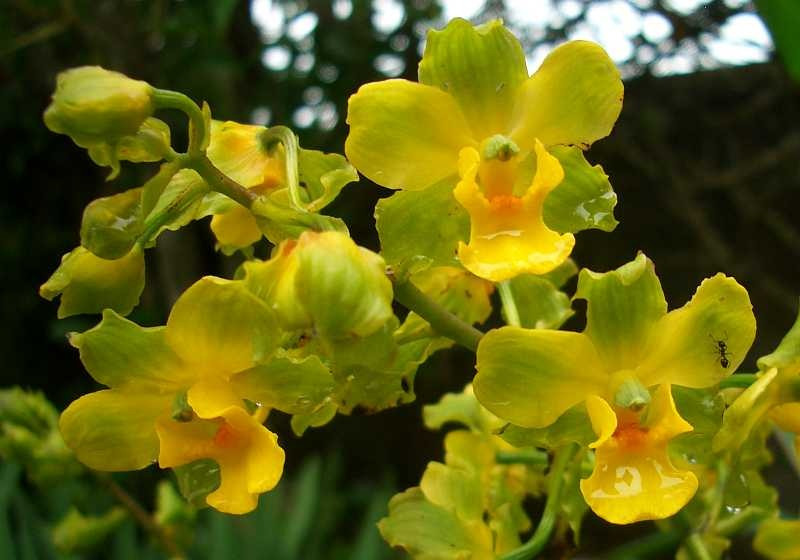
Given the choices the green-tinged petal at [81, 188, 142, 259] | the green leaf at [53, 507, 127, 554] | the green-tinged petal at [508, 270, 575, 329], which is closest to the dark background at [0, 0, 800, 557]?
the green leaf at [53, 507, 127, 554]

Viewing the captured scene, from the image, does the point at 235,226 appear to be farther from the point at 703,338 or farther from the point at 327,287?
the point at 703,338

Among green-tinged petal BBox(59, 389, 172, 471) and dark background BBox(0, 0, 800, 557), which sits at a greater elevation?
green-tinged petal BBox(59, 389, 172, 471)

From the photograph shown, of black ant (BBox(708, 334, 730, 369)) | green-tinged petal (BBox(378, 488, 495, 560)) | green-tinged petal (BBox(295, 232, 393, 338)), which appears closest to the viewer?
green-tinged petal (BBox(295, 232, 393, 338))

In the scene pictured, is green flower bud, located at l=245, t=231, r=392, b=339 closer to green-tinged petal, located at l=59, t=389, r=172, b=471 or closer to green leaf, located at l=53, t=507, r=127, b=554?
green-tinged petal, located at l=59, t=389, r=172, b=471

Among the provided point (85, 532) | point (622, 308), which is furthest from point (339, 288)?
point (85, 532)

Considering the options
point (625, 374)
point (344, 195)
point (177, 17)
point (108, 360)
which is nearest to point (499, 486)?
point (625, 374)

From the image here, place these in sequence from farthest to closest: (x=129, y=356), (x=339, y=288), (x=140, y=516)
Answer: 1. (x=140, y=516)
2. (x=129, y=356)
3. (x=339, y=288)

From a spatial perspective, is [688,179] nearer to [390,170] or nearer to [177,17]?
[177,17]
